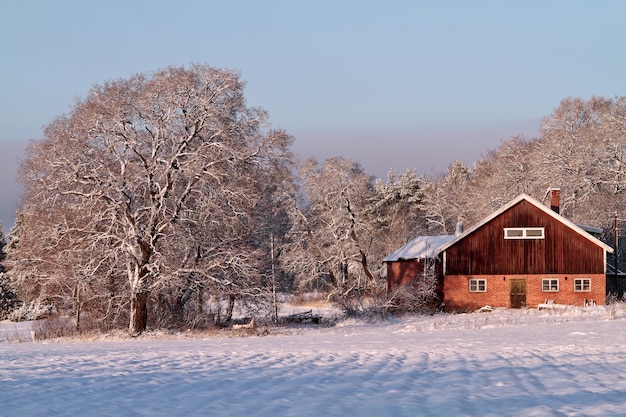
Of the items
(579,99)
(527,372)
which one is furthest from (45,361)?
(579,99)

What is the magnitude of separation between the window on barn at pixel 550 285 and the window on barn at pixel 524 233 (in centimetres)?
269

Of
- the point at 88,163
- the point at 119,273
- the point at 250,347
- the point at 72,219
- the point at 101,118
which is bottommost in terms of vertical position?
the point at 250,347

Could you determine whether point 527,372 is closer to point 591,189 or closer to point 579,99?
point 591,189

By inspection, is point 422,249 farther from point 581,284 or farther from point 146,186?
point 146,186

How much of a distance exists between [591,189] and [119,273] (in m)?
36.7

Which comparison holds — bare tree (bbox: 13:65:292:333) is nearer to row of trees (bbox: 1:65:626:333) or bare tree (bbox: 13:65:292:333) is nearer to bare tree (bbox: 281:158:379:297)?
row of trees (bbox: 1:65:626:333)

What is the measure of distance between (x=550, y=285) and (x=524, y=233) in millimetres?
3434

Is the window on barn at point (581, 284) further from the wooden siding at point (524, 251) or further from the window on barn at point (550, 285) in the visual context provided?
the window on barn at point (550, 285)

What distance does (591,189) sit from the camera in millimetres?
52375

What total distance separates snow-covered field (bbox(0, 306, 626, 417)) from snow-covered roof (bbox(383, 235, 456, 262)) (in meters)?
22.2

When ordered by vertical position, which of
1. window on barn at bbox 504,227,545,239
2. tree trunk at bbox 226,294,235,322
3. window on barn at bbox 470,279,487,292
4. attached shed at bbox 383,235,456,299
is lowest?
tree trunk at bbox 226,294,235,322

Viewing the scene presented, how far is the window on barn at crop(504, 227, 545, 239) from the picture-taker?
41250 millimetres

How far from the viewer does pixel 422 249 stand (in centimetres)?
4459

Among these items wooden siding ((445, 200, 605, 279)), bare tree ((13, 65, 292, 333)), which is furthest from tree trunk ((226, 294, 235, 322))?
wooden siding ((445, 200, 605, 279))
